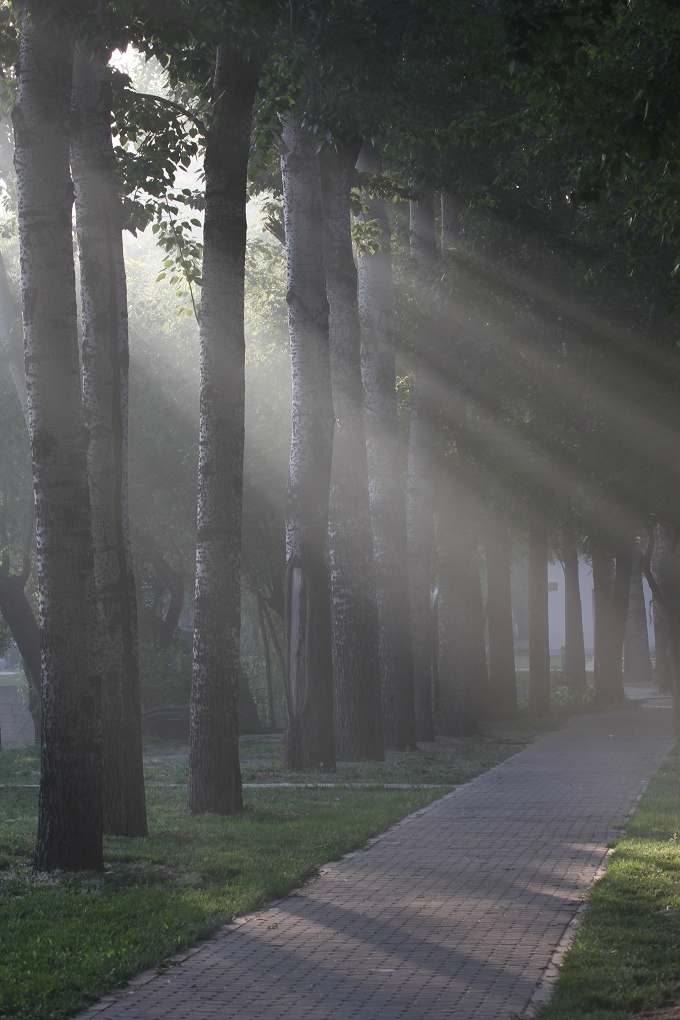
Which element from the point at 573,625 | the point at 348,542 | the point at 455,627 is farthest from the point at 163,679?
the point at 573,625

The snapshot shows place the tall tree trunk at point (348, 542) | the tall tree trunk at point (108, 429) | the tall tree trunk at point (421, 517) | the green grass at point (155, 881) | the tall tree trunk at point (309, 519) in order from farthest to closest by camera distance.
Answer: the tall tree trunk at point (421, 517) → the tall tree trunk at point (348, 542) → the tall tree trunk at point (309, 519) → the tall tree trunk at point (108, 429) → the green grass at point (155, 881)

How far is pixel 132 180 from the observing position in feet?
46.2

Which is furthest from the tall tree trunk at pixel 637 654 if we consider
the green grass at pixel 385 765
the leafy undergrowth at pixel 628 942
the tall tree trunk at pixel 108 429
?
the tall tree trunk at pixel 108 429

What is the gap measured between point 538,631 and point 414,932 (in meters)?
22.9

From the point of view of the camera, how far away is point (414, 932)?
24.0 feet

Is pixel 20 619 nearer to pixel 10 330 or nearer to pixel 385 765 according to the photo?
pixel 10 330

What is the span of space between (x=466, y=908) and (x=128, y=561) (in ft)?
15.5

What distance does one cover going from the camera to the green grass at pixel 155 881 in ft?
20.9

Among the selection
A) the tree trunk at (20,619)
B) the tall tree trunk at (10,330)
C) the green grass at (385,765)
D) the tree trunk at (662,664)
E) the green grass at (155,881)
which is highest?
the tall tree trunk at (10,330)

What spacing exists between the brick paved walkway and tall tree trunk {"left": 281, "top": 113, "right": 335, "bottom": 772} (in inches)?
135

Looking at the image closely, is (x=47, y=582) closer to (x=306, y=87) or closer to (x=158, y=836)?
(x=158, y=836)

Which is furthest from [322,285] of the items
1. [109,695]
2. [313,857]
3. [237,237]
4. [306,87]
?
[313,857]

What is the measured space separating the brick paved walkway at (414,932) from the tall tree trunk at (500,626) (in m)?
16.9

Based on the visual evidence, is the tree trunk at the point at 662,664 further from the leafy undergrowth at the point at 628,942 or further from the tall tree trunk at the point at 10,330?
the leafy undergrowth at the point at 628,942
